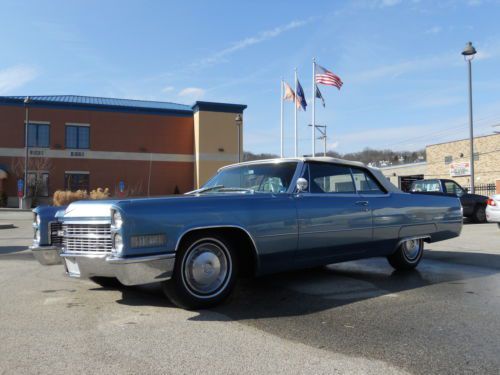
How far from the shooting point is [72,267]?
4438mm

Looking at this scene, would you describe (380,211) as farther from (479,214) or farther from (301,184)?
(479,214)

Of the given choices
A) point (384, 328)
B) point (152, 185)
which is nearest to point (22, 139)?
point (152, 185)

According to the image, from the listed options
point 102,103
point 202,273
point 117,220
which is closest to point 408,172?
point 102,103

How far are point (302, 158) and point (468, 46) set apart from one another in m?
16.1

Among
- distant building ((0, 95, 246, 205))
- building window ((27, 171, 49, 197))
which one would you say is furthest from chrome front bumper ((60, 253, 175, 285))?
distant building ((0, 95, 246, 205))

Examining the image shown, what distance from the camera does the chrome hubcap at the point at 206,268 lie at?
4.30m

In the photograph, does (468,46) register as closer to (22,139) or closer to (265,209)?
(265,209)

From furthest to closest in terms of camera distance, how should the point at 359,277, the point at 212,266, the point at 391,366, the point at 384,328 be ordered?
the point at 359,277, the point at 212,266, the point at 384,328, the point at 391,366

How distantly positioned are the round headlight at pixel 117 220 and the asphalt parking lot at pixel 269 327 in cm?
87

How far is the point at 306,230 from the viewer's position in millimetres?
4887

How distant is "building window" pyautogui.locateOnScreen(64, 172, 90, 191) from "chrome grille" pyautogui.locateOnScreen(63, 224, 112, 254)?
109 feet

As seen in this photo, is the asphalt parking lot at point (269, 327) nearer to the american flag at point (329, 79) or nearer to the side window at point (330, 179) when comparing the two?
the side window at point (330, 179)

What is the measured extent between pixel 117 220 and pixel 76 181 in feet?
113

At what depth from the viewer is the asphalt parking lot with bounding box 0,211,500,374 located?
3057 millimetres
